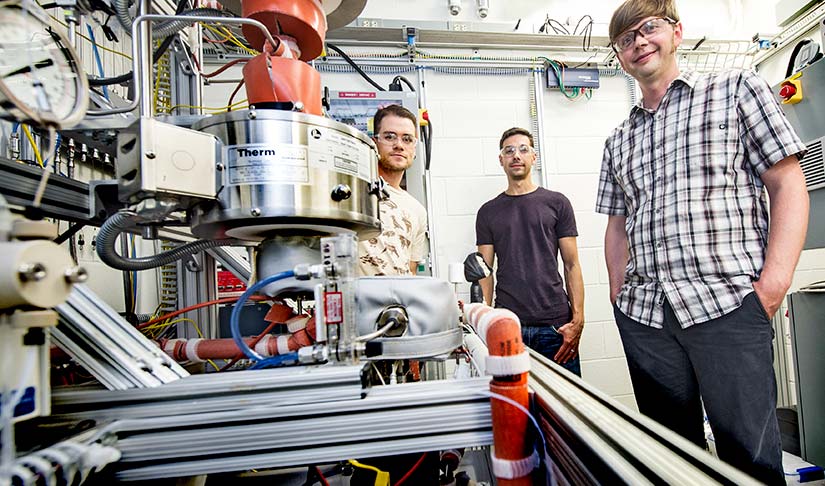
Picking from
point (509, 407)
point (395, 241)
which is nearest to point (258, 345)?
point (509, 407)

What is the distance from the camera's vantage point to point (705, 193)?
3.51 ft

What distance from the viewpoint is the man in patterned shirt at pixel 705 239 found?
0.98 m

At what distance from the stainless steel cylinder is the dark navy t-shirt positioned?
1.40m

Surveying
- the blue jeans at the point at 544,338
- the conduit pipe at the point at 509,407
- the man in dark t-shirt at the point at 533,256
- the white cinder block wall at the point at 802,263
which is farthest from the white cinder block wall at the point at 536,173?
the conduit pipe at the point at 509,407

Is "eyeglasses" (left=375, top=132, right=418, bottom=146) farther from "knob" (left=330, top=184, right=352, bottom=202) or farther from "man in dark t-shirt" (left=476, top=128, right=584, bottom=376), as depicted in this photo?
"knob" (left=330, top=184, right=352, bottom=202)

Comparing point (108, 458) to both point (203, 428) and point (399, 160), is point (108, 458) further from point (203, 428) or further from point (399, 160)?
point (399, 160)

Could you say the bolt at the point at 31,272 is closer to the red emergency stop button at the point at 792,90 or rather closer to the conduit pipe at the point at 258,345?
the conduit pipe at the point at 258,345

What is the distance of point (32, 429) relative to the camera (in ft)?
1.50

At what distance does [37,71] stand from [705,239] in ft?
4.55

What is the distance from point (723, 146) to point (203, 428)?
135cm

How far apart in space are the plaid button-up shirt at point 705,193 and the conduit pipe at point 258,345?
0.99m

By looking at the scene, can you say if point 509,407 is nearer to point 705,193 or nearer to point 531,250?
point 705,193

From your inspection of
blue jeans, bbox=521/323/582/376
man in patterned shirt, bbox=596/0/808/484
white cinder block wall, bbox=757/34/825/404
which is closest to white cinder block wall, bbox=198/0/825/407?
white cinder block wall, bbox=757/34/825/404

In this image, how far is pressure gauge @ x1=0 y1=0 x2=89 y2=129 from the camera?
41 centimetres
